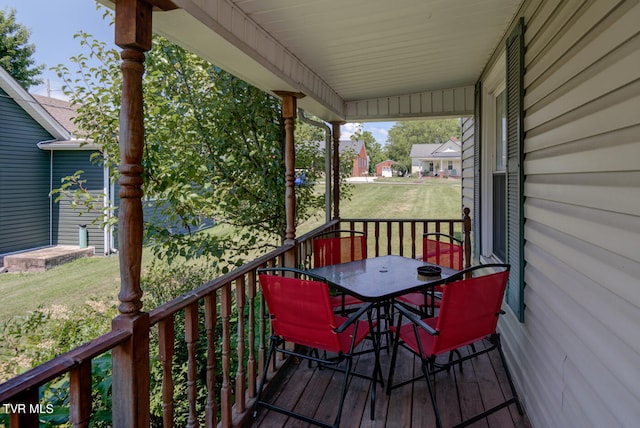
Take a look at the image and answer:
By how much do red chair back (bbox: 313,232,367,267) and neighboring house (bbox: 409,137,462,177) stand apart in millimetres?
17897

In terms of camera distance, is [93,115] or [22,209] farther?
[22,209]

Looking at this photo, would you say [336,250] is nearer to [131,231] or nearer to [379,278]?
[379,278]

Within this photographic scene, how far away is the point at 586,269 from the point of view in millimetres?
1587

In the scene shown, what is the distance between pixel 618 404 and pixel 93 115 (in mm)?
5664

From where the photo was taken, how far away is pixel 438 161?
23.2 meters

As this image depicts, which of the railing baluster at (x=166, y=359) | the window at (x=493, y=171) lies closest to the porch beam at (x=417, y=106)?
the window at (x=493, y=171)

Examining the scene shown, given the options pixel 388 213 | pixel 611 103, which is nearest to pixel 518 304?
pixel 611 103

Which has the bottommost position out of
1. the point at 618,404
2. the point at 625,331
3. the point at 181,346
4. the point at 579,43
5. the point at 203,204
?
the point at 181,346

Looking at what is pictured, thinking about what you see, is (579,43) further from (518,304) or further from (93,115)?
(93,115)

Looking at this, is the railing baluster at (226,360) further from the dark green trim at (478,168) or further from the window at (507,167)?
the dark green trim at (478,168)

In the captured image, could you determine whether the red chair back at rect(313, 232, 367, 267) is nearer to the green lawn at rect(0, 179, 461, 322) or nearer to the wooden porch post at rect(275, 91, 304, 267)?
the wooden porch post at rect(275, 91, 304, 267)

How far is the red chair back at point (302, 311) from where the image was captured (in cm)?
220

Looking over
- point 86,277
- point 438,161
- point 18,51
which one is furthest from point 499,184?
point 438,161

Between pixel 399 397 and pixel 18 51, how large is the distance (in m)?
17.5
